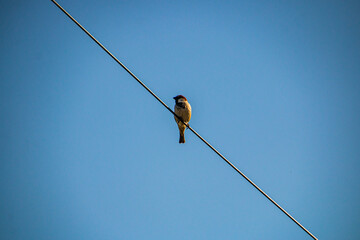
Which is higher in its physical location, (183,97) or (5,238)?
(183,97)

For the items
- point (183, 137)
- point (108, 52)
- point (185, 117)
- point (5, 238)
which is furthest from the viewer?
point (5, 238)

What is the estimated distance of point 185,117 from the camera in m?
6.72

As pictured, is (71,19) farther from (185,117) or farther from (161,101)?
(185,117)

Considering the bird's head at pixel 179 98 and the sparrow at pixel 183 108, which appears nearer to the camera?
the sparrow at pixel 183 108

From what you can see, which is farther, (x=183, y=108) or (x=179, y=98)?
(x=179, y=98)

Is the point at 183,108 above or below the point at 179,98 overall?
below

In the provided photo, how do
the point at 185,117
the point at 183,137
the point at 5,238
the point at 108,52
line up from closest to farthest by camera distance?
the point at 108,52 < the point at 185,117 < the point at 183,137 < the point at 5,238

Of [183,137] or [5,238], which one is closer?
[183,137]

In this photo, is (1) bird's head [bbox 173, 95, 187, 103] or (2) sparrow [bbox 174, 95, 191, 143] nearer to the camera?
(2) sparrow [bbox 174, 95, 191, 143]

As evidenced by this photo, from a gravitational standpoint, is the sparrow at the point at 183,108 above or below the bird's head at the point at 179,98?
below

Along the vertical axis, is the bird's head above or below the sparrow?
above

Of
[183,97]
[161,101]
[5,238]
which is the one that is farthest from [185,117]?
[5,238]

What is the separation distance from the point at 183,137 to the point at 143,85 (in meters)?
3.86

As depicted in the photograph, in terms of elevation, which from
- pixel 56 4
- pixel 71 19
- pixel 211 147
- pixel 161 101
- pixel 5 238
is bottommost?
pixel 5 238
